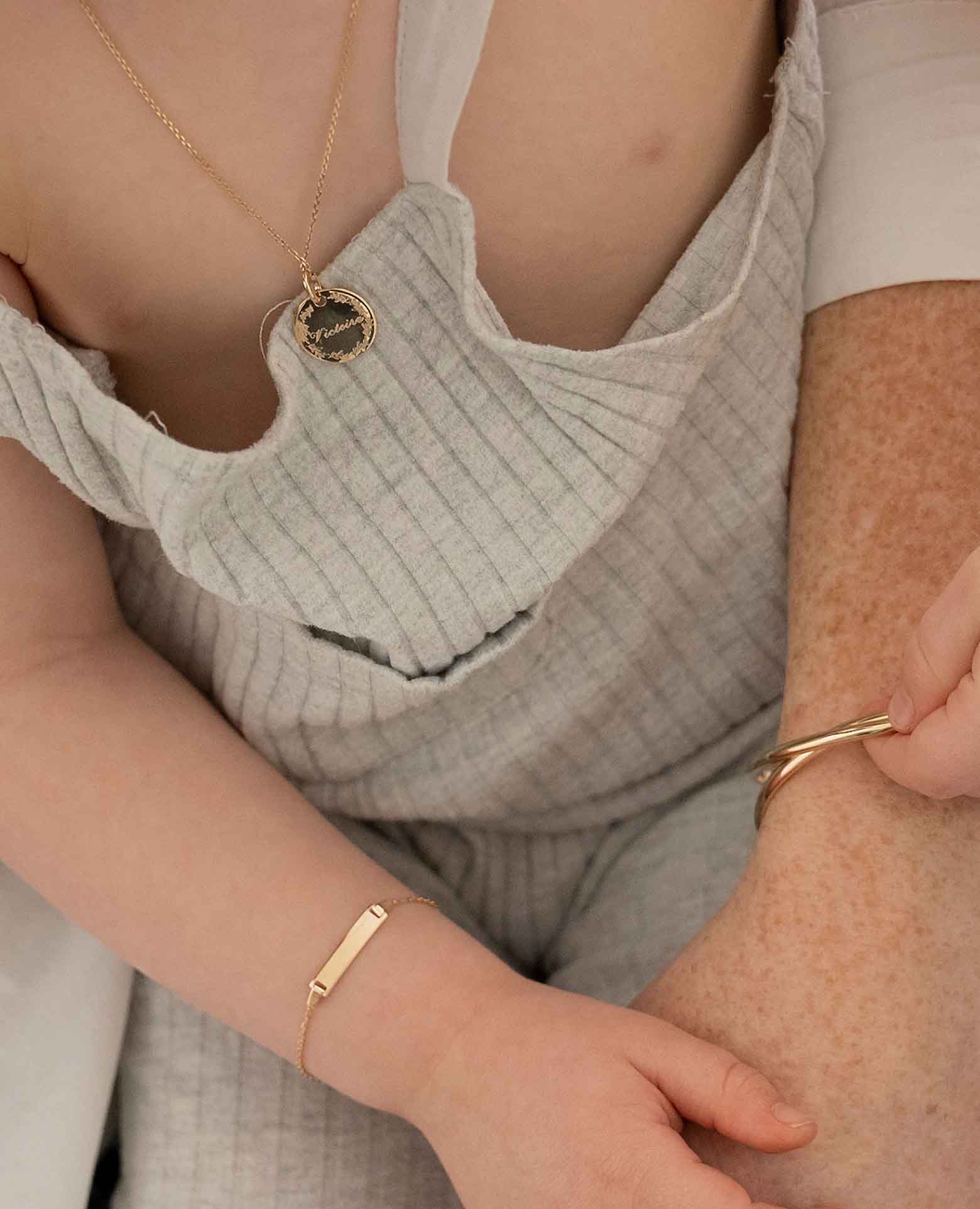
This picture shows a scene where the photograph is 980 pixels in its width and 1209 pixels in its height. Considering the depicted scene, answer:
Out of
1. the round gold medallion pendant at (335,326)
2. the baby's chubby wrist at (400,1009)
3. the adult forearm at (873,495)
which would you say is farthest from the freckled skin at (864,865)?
the round gold medallion pendant at (335,326)

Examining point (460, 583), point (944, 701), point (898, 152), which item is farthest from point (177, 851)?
point (898, 152)

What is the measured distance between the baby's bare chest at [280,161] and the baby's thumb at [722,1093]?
1.32 ft

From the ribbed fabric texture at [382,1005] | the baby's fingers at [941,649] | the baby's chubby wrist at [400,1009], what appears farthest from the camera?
the ribbed fabric texture at [382,1005]

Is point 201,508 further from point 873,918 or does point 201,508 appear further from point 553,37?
point 873,918

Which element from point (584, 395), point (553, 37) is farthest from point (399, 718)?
point (553, 37)

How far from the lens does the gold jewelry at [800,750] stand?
69 cm

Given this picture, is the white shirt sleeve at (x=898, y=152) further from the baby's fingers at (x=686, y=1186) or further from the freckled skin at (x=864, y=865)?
the baby's fingers at (x=686, y=1186)

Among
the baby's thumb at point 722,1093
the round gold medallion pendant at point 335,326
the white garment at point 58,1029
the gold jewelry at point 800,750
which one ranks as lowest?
the baby's thumb at point 722,1093

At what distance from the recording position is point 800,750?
2.35 ft

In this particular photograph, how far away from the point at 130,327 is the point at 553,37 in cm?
27

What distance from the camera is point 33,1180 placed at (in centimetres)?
82

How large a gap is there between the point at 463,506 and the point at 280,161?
0.20 metres

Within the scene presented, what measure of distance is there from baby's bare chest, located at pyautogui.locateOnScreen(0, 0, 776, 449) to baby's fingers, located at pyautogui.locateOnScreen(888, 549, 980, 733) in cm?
26

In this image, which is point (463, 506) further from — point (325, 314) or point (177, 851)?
point (177, 851)
